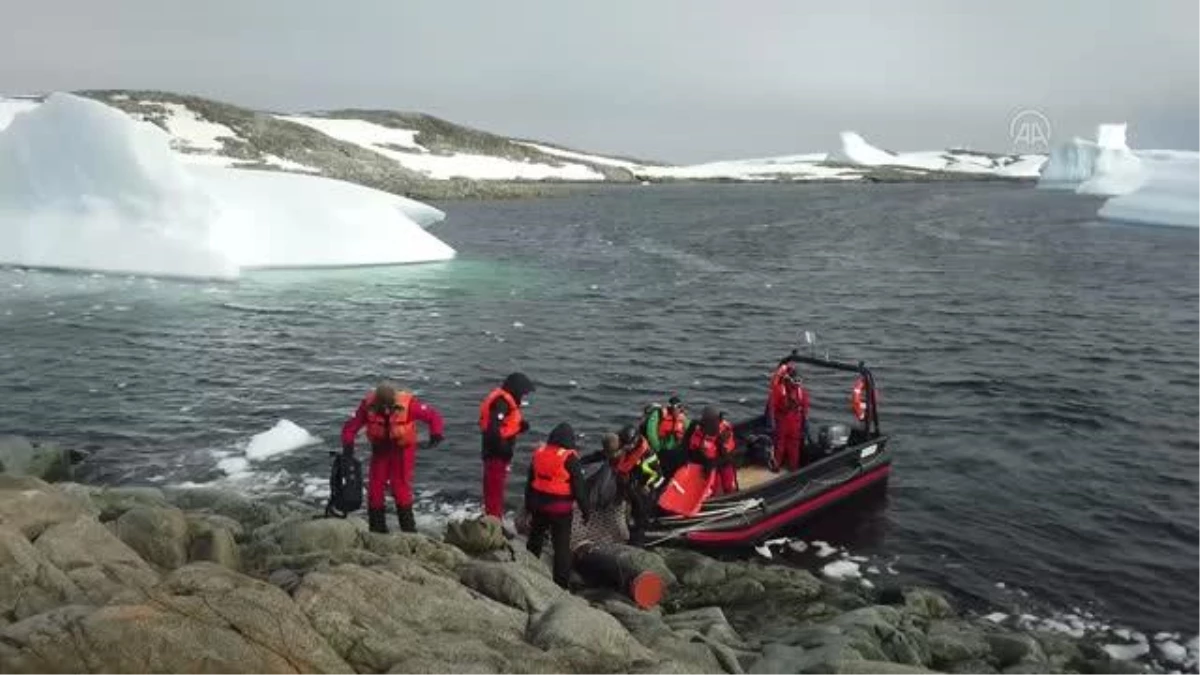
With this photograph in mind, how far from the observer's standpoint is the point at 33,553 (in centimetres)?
826

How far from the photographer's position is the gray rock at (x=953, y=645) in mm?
10977

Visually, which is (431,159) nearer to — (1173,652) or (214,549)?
(214,549)

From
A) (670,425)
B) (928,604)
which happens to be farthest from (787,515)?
(928,604)

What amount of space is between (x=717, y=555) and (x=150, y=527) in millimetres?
7689

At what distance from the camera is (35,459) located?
1667cm

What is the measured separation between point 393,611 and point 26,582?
2.86 meters

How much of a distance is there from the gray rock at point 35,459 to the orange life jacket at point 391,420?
25.3 ft

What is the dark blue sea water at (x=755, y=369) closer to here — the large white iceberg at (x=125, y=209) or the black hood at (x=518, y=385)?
the large white iceberg at (x=125, y=209)

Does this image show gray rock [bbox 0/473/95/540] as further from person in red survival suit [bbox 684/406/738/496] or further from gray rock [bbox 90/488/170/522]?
person in red survival suit [bbox 684/406/738/496]

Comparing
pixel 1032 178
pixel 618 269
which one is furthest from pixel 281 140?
pixel 1032 178

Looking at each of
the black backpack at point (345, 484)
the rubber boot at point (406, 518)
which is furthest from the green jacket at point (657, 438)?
the black backpack at point (345, 484)

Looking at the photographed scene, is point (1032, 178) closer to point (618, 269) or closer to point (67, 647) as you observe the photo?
point (618, 269)

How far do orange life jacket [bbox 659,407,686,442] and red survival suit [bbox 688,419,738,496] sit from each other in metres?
0.52

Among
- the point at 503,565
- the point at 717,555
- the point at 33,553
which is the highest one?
the point at 33,553
